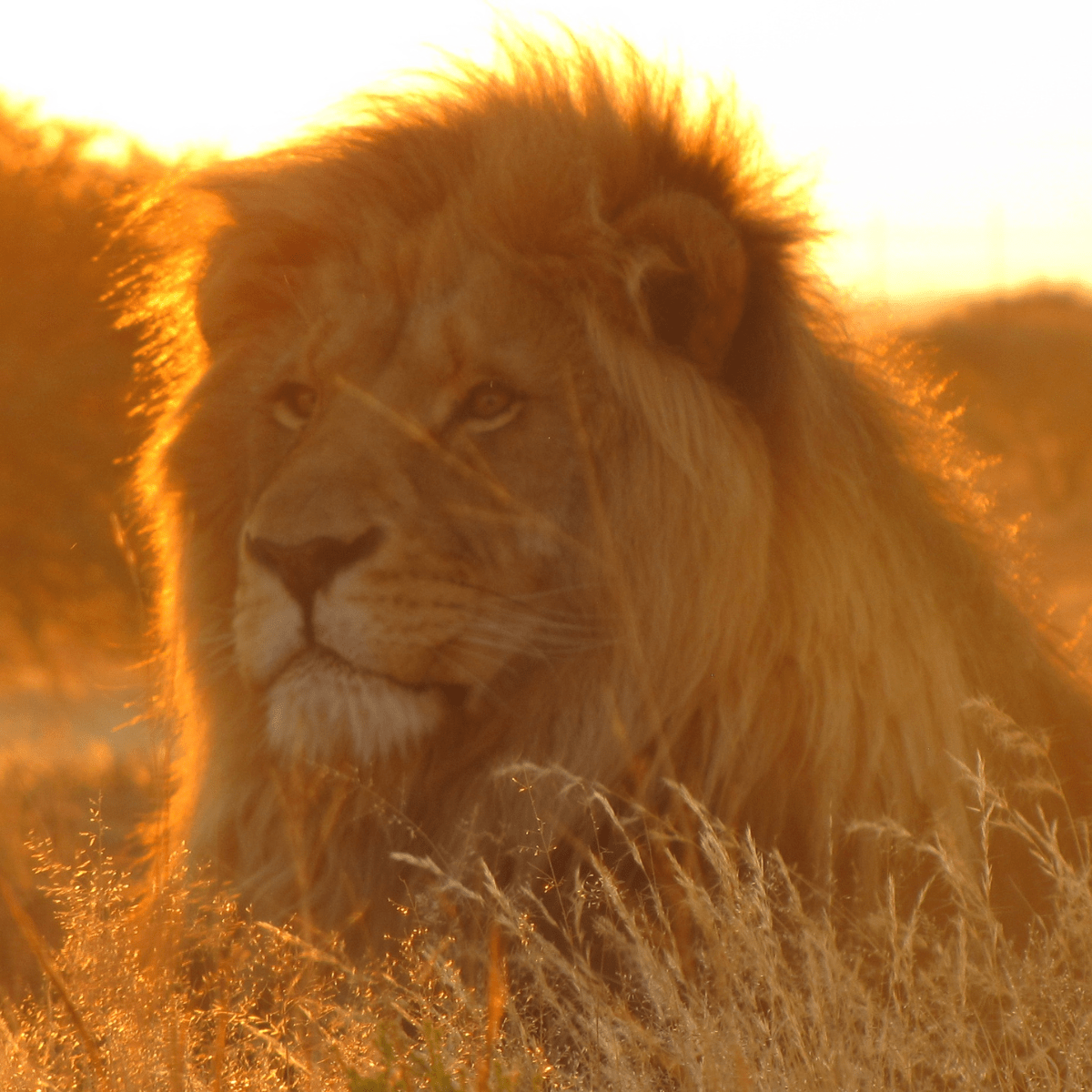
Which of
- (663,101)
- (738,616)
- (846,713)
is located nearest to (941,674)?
(846,713)

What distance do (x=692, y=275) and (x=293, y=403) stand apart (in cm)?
105

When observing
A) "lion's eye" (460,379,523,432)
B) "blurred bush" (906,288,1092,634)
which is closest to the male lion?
"lion's eye" (460,379,523,432)

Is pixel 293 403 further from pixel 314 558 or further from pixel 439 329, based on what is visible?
pixel 314 558

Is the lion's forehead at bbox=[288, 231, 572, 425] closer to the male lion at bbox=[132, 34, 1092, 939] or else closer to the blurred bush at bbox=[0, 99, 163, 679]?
the male lion at bbox=[132, 34, 1092, 939]

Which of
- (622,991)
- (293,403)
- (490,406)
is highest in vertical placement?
(490,406)

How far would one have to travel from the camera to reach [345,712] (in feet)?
9.90

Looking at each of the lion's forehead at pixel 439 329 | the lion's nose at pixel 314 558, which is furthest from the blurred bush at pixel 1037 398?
the lion's nose at pixel 314 558

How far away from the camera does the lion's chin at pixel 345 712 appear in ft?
9.86

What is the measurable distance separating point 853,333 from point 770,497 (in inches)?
23.5

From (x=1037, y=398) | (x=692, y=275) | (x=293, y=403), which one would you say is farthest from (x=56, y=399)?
(x=1037, y=398)

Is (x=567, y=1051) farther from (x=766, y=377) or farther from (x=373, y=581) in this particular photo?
(x=766, y=377)

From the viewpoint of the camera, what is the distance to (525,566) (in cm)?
309

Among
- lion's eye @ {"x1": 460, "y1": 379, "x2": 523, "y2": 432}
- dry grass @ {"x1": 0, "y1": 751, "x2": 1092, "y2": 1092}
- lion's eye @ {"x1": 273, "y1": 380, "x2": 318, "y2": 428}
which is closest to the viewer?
dry grass @ {"x1": 0, "y1": 751, "x2": 1092, "y2": 1092}

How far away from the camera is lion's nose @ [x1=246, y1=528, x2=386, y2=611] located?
2939mm
